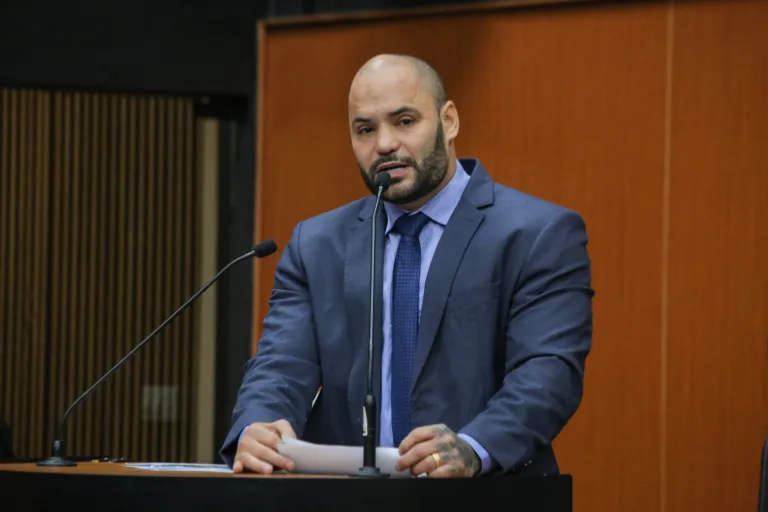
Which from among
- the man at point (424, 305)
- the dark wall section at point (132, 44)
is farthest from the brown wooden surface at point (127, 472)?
the dark wall section at point (132, 44)

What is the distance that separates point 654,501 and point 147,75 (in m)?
2.23

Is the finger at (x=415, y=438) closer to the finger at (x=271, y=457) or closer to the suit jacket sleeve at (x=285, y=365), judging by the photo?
the finger at (x=271, y=457)

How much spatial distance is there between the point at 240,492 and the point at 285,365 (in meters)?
0.66

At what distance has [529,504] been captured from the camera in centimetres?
204

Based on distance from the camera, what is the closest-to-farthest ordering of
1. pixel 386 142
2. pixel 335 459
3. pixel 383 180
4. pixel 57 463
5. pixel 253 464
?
1. pixel 335 459
2. pixel 253 464
3. pixel 57 463
4. pixel 383 180
5. pixel 386 142

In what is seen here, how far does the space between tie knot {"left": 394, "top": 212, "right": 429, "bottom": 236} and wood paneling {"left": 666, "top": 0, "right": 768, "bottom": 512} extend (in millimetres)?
1705

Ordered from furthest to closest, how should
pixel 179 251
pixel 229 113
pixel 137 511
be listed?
pixel 179 251, pixel 229 113, pixel 137 511

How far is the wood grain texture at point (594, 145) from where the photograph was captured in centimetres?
416

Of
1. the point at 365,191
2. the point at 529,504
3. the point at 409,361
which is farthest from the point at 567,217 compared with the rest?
the point at 365,191

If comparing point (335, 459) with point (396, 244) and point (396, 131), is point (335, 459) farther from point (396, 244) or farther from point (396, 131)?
point (396, 131)

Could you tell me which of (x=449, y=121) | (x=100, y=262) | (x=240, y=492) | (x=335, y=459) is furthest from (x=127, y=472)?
(x=100, y=262)

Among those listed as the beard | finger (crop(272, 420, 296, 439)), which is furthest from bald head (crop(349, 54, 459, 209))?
finger (crop(272, 420, 296, 439))

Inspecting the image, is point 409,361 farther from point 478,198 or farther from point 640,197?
point 640,197

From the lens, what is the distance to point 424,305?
2508 mm
